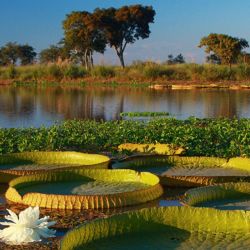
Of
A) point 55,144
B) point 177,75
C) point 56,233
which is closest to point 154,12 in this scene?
point 177,75

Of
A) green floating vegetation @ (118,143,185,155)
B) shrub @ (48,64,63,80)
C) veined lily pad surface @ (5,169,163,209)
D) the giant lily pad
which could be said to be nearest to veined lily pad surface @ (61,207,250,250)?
veined lily pad surface @ (5,169,163,209)

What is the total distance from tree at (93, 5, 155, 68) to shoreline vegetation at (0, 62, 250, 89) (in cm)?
865

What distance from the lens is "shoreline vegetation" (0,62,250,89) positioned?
34.1 meters

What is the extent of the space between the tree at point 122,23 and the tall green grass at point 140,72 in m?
8.52

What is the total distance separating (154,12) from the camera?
5062 centimetres

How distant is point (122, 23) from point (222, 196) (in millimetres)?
44201

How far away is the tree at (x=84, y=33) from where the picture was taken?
4656cm

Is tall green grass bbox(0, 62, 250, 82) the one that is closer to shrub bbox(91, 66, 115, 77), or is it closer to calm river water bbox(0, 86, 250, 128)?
shrub bbox(91, 66, 115, 77)

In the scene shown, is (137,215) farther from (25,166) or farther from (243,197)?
(25,166)

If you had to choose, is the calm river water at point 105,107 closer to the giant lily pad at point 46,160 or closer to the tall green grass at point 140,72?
the giant lily pad at point 46,160

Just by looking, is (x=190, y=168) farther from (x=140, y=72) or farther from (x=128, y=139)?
(x=140, y=72)

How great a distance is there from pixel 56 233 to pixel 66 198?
59 cm

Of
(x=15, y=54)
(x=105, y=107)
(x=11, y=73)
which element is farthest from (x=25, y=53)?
(x=105, y=107)

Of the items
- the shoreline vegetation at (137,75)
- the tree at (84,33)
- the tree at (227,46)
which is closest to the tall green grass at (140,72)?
the shoreline vegetation at (137,75)
